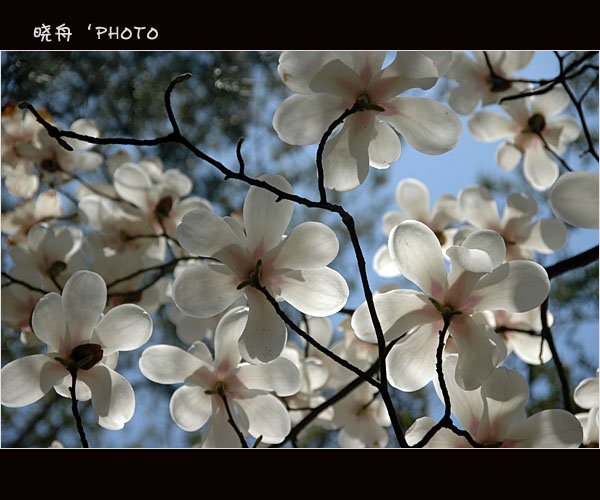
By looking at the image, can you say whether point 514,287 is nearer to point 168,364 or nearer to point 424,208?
point 168,364

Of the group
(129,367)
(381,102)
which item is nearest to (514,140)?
(381,102)

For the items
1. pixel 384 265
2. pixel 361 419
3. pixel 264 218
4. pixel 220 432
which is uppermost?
pixel 264 218

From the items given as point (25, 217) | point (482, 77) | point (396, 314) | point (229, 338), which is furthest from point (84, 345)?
point (482, 77)

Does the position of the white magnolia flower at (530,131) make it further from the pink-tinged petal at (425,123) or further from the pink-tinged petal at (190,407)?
the pink-tinged petal at (190,407)

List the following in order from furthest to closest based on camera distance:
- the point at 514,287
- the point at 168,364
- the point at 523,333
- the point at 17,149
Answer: the point at 17,149, the point at 523,333, the point at 168,364, the point at 514,287

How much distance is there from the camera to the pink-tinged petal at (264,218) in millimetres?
535

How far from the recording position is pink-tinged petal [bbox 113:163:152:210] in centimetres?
97

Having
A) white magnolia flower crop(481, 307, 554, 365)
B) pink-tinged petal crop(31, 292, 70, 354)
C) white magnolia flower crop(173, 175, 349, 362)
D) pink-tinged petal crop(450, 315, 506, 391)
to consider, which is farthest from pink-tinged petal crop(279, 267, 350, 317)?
white magnolia flower crop(481, 307, 554, 365)

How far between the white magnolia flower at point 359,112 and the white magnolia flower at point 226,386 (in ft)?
0.57

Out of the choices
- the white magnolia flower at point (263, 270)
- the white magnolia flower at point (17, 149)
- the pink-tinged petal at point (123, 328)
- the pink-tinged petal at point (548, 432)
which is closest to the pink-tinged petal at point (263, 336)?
the white magnolia flower at point (263, 270)

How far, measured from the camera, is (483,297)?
0.50m

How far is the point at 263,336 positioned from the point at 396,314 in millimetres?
112

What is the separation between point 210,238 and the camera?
52 cm
